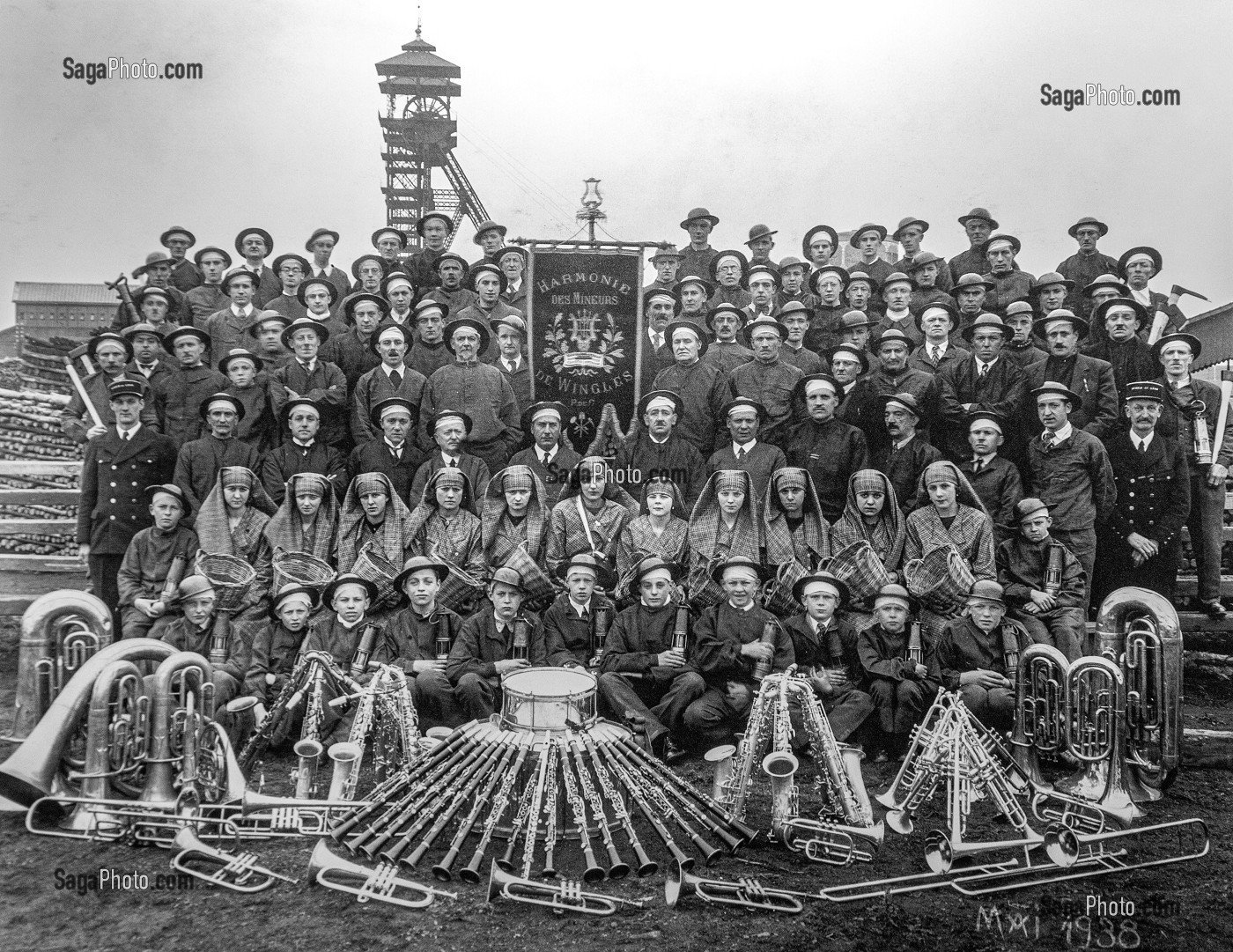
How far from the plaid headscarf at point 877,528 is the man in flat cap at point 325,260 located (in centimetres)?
412

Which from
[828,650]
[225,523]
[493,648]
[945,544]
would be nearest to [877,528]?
[945,544]

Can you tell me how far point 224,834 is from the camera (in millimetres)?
4562

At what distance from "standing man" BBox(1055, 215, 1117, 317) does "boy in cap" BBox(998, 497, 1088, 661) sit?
185 cm

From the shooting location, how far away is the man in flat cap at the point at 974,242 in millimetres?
7348

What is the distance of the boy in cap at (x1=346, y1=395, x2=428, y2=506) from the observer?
6.49 m

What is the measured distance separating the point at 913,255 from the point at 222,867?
6.34 metres

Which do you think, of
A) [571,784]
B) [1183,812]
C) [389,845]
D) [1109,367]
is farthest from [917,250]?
[389,845]

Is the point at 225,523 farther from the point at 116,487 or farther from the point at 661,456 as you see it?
the point at 661,456

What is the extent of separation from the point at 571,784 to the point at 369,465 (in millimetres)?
2869

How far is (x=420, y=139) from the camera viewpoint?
271 inches

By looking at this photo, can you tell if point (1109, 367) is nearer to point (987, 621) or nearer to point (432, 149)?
point (987, 621)

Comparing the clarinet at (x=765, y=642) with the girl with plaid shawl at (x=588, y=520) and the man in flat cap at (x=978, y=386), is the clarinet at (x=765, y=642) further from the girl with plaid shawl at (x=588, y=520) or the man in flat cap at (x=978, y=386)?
the man in flat cap at (x=978, y=386)

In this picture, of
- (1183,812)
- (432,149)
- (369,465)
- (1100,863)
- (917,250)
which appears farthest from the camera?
(917,250)

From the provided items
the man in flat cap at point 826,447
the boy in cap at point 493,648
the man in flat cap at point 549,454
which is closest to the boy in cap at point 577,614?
the boy in cap at point 493,648
